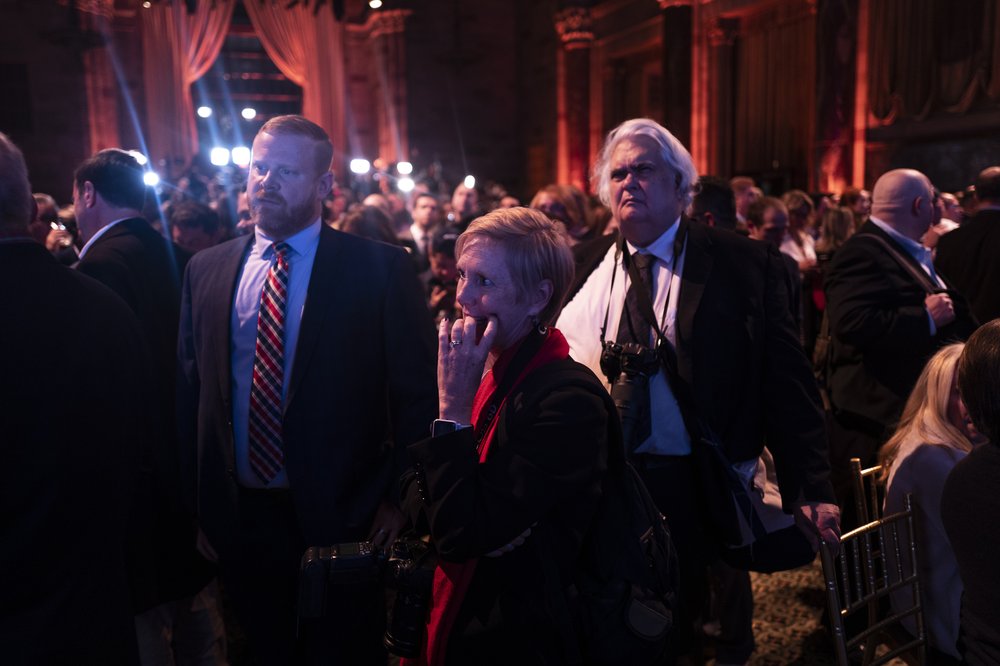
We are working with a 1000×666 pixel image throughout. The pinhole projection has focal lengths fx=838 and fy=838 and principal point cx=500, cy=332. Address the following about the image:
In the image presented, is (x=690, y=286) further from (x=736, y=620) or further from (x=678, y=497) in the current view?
(x=736, y=620)

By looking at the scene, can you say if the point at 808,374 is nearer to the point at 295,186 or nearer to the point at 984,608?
the point at 984,608

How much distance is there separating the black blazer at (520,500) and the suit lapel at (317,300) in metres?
0.72

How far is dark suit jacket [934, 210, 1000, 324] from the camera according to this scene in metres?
4.27

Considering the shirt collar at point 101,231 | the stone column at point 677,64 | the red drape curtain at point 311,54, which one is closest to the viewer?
the shirt collar at point 101,231

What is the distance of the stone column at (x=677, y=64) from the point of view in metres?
13.6

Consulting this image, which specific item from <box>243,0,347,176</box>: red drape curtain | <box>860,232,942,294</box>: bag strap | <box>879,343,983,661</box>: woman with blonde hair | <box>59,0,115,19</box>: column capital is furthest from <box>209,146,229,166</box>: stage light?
<box>879,343,983,661</box>: woman with blonde hair

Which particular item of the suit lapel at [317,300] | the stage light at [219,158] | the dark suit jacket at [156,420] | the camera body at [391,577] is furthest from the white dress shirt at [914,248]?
the stage light at [219,158]

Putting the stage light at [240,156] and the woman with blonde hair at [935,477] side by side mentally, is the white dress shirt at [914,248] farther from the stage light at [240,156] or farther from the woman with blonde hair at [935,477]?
the stage light at [240,156]

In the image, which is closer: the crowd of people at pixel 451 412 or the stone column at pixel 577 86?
the crowd of people at pixel 451 412

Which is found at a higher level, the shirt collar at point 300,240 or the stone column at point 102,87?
the stone column at point 102,87

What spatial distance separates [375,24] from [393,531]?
17990 mm

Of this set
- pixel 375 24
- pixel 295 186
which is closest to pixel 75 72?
pixel 375 24

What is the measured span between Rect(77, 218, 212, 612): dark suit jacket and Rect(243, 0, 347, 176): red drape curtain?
15.8 meters

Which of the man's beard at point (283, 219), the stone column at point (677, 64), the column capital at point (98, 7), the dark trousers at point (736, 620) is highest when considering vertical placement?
the column capital at point (98, 7)
